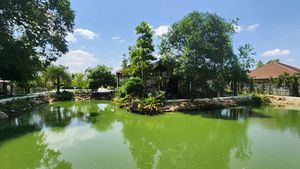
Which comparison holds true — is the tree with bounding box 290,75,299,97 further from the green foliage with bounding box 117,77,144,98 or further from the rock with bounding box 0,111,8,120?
the rock with bounding box 0,111,8,120

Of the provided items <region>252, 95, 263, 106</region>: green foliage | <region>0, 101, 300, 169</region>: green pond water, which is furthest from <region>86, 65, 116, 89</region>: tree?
<region>252, 95, 263, 106</region>: green foliage

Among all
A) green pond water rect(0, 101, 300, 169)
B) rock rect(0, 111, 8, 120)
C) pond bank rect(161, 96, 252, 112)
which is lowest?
green pond water rect(0, 101, 300, 169)

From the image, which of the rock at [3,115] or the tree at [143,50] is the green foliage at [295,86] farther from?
the rock at [3,115]

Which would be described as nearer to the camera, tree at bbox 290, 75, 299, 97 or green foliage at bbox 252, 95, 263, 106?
green foliage at bbox 252, 95, 263, 106

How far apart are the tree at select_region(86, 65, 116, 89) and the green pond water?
16.2 meters

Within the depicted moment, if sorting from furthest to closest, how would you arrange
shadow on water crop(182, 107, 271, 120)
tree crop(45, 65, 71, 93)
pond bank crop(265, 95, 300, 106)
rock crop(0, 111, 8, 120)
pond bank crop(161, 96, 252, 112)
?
1. tree crop(45, 65, 71, 93)
2. pond bank crop(265, 95, 300, 106)
3. pond bank crop(161, 96, 252, 112)
4. shadow on water crop(182, 107, 271, 120)
5. rock crop(0, 111, 8, 120)

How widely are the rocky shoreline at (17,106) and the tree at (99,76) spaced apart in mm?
7271

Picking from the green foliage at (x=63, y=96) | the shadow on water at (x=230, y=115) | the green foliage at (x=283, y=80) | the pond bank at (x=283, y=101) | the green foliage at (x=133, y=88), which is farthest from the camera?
the green foliage at (x=63, y=96)

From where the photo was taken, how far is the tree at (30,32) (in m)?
15.5

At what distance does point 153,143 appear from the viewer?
9.53 meters

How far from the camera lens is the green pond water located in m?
7.24

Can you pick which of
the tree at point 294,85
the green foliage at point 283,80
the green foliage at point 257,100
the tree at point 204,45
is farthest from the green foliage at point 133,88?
the tree at point 294,85

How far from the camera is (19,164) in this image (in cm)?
719

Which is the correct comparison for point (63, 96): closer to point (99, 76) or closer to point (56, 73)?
point (56, 73)
